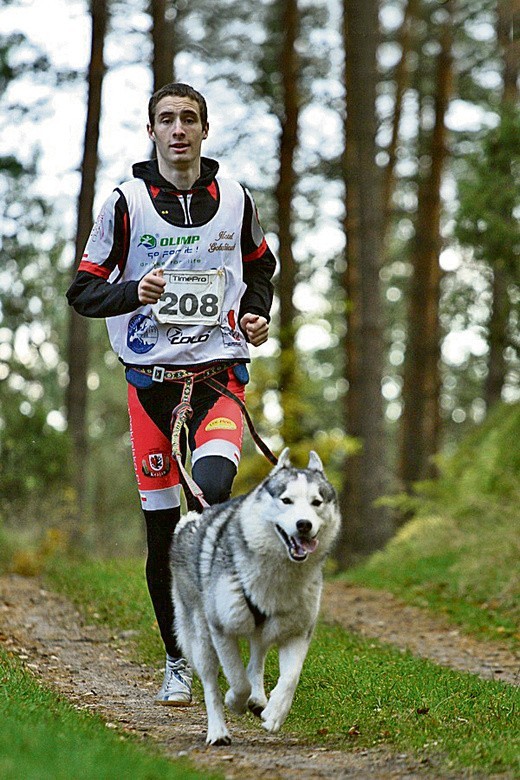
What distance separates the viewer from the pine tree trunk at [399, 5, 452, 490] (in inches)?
853

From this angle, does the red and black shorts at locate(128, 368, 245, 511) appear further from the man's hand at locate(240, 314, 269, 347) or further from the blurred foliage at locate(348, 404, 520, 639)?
the blurred foliage at locate(348, 404, 520, 639)

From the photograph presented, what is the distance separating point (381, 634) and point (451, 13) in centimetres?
1644

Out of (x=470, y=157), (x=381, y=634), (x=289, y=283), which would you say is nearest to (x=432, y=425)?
(x=289, y=283)

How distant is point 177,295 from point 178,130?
2.80 feet

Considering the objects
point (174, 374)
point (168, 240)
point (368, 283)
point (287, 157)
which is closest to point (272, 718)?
point (174, 374)

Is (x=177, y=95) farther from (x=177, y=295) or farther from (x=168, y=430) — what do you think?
(x=168, y=430)

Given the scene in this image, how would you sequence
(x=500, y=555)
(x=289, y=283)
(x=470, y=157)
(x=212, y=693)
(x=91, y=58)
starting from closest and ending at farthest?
(x=212, y=693) < (x=500, y=555) < (x=470, y=157) < (x=91, y=58) < (x=289, y=283)

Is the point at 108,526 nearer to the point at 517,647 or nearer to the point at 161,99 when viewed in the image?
the point at 517,647

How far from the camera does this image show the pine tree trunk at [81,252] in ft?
56.3

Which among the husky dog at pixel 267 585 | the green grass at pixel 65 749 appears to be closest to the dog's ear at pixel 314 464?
the husky dog at pixel 267 585

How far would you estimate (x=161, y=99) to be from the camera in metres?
5.79

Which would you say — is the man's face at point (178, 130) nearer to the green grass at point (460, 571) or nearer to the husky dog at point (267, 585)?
the husky dog at point (267, 585)

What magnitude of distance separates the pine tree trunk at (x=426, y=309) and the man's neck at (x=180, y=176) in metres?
15.8

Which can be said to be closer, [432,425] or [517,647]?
[517,647]
